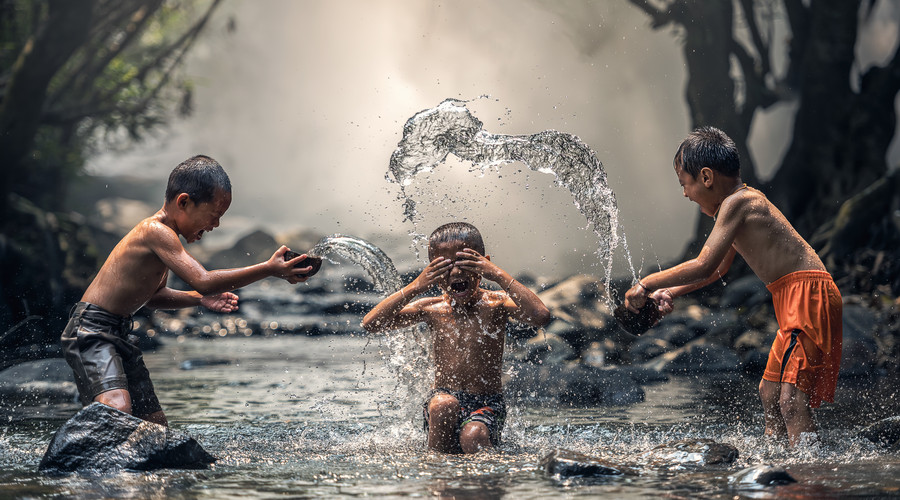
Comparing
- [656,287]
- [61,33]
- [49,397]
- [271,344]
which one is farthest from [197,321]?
[656,287]

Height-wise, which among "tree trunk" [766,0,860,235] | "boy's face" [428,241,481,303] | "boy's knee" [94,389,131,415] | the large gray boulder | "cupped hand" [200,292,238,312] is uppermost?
"tree trunk" [766,0,860,235]

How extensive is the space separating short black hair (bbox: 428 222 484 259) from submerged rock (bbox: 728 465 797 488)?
152cm

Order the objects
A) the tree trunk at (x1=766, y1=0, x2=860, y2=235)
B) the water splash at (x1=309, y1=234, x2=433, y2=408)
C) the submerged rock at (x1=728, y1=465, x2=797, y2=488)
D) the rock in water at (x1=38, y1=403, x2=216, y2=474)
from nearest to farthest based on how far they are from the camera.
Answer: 1. the submerged rock at (x1=728, y1=465, x2=797, y2=488)
2. the rock in water at (x1=38, y1=403, x2=216, y2=474)
3. the water splash at (x1=309, y1=234, x2=433, y2=408)
4. the tree trunk at (x1=766, y1=0, x2=860, y2=235)

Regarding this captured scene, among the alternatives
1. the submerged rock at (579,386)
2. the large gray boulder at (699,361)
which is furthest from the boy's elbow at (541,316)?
the large gray boulder at (699,361)

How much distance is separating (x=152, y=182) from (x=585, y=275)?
18158 millimetres

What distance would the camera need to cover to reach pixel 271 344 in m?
10.6

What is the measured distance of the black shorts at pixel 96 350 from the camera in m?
3.78

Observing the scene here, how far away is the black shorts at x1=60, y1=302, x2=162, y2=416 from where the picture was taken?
3.78 m

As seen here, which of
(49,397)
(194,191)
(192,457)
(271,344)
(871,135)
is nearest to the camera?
(192,457)

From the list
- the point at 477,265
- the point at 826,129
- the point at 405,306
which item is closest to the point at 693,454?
the point at 477,265

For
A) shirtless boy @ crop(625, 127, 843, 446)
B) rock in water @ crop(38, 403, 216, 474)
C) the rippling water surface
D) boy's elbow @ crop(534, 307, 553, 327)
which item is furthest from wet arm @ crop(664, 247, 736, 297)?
rock in water @ crop(38, 403, 216, 474)

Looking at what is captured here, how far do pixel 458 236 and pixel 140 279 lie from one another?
1410mm

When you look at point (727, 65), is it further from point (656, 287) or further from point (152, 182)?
point (152, 182)

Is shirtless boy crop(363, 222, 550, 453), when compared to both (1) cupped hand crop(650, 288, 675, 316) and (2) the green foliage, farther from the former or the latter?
(2) the green foliage
